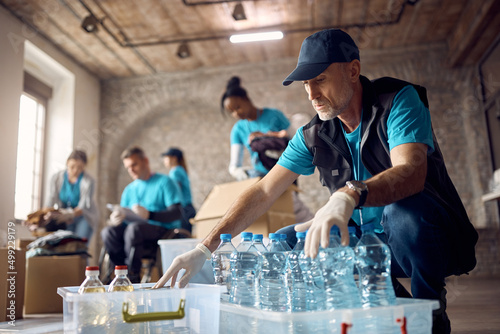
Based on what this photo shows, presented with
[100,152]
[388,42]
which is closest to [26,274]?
[100,152]

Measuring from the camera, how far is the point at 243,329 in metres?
1.21

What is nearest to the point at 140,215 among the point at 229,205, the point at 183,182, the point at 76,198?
the point at 183,182

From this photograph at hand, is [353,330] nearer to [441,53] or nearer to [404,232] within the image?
A: [404,232]

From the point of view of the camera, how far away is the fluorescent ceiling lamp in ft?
16.9

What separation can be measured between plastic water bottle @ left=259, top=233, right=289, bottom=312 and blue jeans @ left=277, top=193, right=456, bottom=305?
0.33 m

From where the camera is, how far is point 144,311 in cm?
115

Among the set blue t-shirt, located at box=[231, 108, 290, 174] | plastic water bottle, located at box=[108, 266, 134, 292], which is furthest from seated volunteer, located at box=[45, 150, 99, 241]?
plastic water bottle, located at box=[108, 266, 134, 292]

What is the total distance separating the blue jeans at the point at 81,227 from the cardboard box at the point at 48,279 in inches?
38.4

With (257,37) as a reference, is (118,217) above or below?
below

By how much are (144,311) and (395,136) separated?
802 millimetres

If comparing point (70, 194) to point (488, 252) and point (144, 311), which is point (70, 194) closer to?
point (144, 311)

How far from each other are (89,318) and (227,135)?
5.22 meters

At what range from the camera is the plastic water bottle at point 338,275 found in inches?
44.9

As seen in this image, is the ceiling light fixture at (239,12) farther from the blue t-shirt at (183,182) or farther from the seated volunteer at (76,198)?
the seated volunteer at (76,198)
